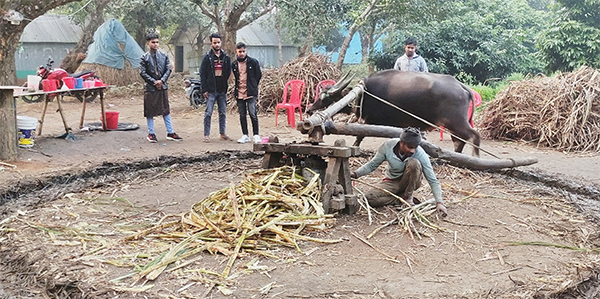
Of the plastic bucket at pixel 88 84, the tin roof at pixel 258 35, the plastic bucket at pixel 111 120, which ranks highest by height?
the tin roof at pixel 258 35

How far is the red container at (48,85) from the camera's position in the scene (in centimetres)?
912

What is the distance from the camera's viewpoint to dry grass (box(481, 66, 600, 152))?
9.55 m

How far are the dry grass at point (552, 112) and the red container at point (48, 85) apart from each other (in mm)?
7638

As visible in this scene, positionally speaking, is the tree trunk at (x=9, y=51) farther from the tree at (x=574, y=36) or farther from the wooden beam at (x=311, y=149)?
the tree at (x=574, y=36)

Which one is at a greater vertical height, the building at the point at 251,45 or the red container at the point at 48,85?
the building at the point at 251,45

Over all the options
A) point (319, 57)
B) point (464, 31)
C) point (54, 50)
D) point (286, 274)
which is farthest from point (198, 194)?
point (54, 50)

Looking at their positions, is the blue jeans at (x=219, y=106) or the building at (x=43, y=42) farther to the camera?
the building at (x=43, y=42)

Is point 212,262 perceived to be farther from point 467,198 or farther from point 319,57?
point 319,57

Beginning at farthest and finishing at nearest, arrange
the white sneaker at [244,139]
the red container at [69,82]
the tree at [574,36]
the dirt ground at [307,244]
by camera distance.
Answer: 1. the tree at [574,36]
2. the red container at [69,82]
3. the white sneaker at [244,139]
4. the dirt ground at [307,244]

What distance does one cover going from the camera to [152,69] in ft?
30.7

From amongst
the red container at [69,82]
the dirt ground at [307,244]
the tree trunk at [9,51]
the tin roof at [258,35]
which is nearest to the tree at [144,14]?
the tin roof at [258,35]

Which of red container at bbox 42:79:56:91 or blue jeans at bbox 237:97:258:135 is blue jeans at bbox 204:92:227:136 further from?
red container at bbox 42:79:56:91

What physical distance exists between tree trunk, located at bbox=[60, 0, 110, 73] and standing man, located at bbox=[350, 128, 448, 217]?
14.8 meters

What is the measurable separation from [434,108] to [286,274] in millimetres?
4145
